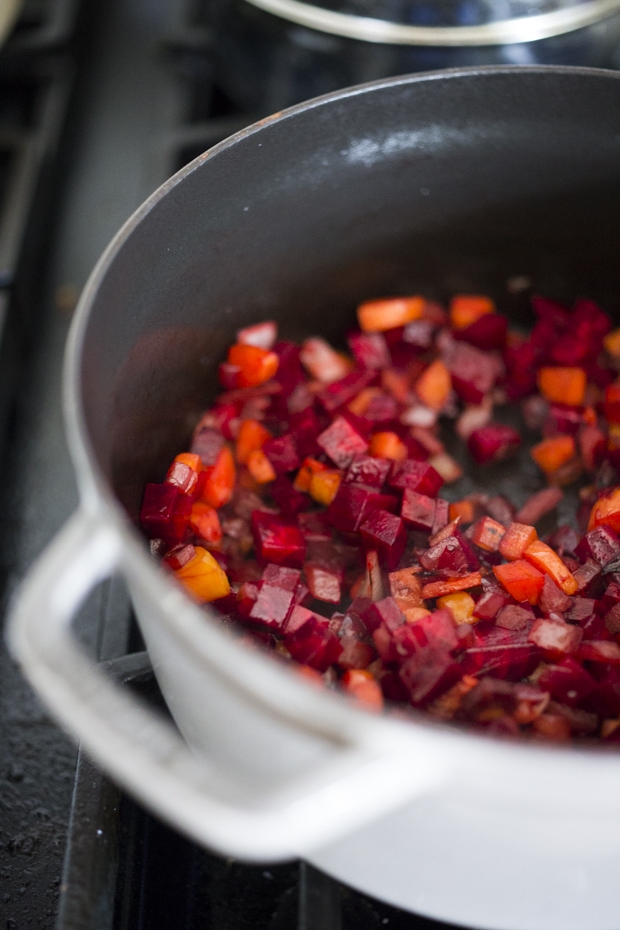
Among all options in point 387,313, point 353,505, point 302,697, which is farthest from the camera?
point 387,313

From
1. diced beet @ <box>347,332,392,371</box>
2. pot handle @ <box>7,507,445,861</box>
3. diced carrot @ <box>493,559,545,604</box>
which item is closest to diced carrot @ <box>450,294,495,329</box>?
diced beet @ <box>347,332,392,371</box>

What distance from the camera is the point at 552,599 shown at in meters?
0.97

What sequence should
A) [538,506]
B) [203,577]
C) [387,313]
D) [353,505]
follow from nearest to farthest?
[203,577]
[353,505]
[538,506]
[387,313]

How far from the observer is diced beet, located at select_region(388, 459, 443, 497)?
3.54 ft

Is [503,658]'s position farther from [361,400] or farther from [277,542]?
[361,400]

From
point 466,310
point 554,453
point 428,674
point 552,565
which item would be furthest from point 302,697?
point 466,310

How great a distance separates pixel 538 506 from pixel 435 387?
250 mm

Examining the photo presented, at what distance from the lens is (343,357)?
51.2 inches

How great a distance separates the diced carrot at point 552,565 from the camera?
38.8 inches

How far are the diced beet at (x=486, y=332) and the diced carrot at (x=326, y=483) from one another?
0.33 metres

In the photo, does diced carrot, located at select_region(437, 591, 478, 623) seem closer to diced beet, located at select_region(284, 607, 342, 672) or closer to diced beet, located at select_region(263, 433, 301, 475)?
diced beet, located at select_region(284, 607, 342, 672)

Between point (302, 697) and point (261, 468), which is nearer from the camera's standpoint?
point (302, 697)

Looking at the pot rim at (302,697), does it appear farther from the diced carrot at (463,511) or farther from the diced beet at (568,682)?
the diced carrot at (463,511)

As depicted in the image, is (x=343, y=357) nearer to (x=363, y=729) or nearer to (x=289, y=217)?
(x=289, y=217)
